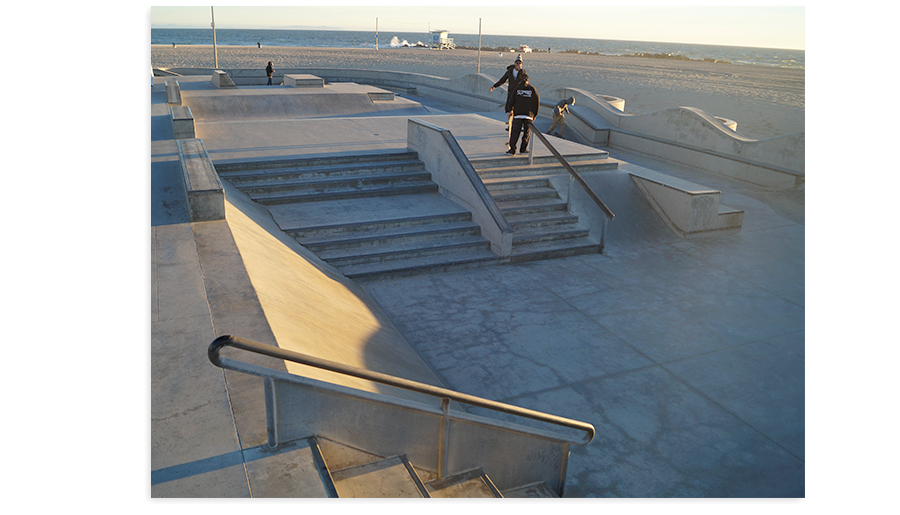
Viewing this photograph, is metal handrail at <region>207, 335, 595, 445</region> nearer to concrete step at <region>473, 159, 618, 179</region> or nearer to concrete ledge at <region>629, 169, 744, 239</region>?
concrete step at <region>473, 159, 618, 179</region>

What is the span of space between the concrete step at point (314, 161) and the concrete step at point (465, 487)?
7094mm

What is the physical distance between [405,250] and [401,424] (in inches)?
195

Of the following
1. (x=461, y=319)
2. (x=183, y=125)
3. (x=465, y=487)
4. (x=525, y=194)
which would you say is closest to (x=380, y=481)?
(x=465, y=487)

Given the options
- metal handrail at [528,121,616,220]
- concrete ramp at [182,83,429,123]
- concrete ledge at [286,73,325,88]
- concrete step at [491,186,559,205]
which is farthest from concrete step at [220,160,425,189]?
concrete ledge at [286,73,325,88]

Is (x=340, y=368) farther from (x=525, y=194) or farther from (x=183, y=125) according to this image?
(x=183, y=125)

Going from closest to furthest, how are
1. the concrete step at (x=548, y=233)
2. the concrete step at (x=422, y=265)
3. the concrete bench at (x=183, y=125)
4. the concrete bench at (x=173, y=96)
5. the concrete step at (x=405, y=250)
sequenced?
the concrete step at (x=422, y=265)
the concrete step at (x=405, y=250)
the concrete step at (x=548, y=233)
the concrete bench at (x=183, y=125)
the concrete bench at (x=173, y=96)

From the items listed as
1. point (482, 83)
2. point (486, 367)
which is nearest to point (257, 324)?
point (486, 367)

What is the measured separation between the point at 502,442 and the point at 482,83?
21.1 meters

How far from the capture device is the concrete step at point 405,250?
797 cm

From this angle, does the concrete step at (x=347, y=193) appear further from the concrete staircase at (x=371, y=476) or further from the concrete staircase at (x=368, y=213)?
the concrete staircase at (x=371, y=476)

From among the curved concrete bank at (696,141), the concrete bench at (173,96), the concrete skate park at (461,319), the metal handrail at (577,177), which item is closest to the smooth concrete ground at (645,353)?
→ the concrete skate park at (461,319)

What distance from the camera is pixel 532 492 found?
4.07 meters

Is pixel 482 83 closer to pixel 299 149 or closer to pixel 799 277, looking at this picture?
pixel 299 149

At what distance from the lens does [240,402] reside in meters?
3.42
